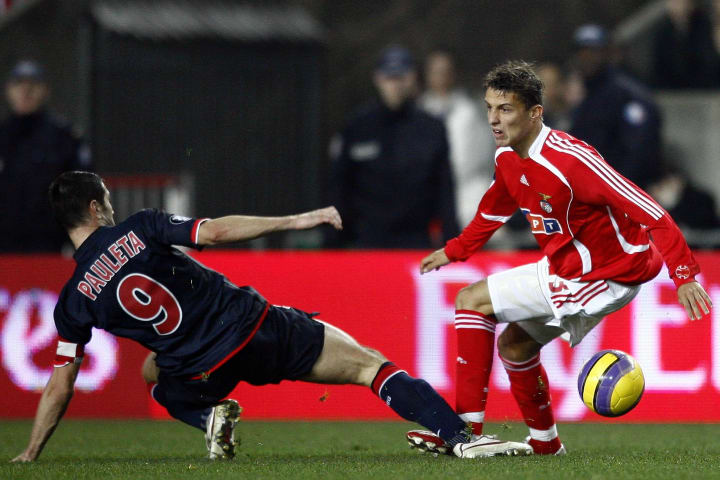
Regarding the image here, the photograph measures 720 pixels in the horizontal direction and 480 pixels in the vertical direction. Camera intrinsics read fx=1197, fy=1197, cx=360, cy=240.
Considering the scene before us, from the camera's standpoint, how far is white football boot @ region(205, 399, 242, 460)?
5.70m

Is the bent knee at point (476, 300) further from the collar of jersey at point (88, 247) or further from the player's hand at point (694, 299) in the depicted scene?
the collar of jersey at point (88, 247)

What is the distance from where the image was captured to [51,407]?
5.63 meters

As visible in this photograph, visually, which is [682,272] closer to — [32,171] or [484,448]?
[484,448]

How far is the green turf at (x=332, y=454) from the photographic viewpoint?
5.07 metres

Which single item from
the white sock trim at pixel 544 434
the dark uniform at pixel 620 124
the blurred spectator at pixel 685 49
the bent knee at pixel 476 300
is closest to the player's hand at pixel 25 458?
the bent knee at pixel 476 300

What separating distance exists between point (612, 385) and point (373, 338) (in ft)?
10.5

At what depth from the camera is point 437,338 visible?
833cm

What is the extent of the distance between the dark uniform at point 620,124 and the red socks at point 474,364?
12.7 ft

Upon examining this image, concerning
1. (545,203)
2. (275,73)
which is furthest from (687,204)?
(545,203)

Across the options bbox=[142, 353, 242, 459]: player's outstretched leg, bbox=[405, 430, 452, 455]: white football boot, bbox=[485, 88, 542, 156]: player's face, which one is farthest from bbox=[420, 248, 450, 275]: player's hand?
bbox=[142, 353, 242, 459]: player's outstretched leg

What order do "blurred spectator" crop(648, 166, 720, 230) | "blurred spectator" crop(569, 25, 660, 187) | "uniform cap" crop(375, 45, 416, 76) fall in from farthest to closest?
"blurred spectator" crop(648, 166, 720, 230), "blurred spectator" crop(569, 25, 660, 187), "uniform cap" crop(375, 45, 416, 76)

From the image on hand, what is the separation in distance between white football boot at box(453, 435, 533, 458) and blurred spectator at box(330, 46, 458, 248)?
3.48 m

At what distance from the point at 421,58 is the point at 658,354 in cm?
570

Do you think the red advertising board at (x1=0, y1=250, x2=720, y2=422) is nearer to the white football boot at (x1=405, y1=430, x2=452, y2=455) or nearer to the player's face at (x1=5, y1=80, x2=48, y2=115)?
the player's face at (x1=5, y1=80, x2=48, y2=115)
